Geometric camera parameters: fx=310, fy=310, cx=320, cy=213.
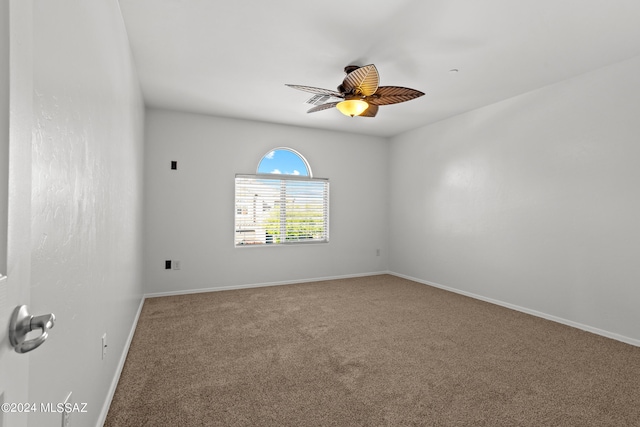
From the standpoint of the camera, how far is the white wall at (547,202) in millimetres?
2930

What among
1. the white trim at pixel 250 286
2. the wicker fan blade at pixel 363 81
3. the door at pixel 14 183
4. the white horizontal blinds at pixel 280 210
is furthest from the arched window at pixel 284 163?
the door at pixel 14 183

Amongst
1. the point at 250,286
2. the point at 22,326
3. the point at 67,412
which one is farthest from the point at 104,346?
the point at 250,286

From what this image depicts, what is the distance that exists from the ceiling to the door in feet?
6.31

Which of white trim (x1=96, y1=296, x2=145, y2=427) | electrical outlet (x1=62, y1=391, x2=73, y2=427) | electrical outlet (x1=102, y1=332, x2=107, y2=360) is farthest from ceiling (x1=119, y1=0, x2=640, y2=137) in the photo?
white trim (x1=96, y1=296, x2=145, y2=427)

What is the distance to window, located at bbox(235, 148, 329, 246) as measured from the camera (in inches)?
191

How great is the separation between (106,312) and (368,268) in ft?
14.9

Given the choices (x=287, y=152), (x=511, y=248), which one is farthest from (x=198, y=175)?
(x=511, y=248)

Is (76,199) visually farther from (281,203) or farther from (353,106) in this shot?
(281,203)

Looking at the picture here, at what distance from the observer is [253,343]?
8.95 feet

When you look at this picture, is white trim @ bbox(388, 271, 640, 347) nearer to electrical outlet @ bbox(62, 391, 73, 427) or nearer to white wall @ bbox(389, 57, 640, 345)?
white wall @ bbox(389, 57, 640, 345)

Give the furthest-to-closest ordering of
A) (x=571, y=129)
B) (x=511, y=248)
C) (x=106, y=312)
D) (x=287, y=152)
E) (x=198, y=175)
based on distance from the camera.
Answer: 1. (x=287, y=152)
2. (x=198, y=175)
3. (x=511, y=248)
4. (x=571, y=129)
5. (x=106, y=312)

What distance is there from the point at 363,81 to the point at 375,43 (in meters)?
0.35

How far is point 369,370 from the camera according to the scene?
2277 millimetres

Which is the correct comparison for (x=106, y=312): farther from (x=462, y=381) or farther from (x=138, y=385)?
(x=462, y=381)
